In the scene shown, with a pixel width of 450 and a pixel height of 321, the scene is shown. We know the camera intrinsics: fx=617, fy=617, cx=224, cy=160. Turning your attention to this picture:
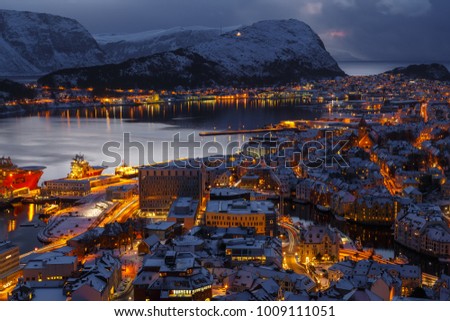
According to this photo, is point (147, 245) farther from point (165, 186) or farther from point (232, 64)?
point (232, 64)

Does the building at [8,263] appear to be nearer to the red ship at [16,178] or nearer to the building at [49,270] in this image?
the building at [49,270]

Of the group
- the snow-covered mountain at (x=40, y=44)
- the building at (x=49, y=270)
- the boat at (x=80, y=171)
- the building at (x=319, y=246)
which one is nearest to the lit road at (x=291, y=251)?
the building at (x=319, y=246)

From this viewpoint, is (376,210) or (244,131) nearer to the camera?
(376,210)

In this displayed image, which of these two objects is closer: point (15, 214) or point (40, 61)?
point (15, 214)

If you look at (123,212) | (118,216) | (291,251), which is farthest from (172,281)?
(123,212)

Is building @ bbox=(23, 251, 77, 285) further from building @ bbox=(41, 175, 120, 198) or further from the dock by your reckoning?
the dock

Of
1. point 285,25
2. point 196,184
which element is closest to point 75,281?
point 196,184
